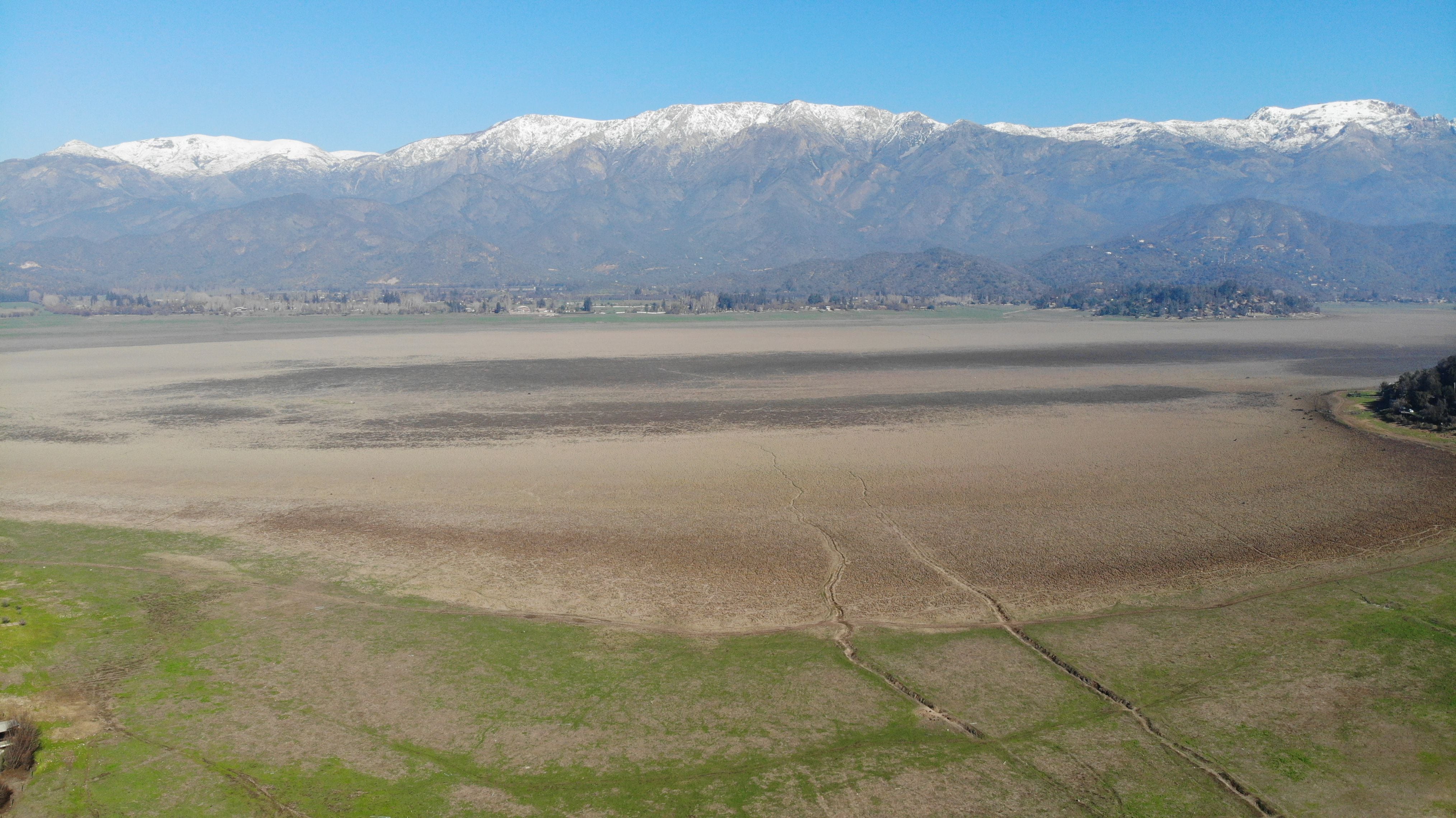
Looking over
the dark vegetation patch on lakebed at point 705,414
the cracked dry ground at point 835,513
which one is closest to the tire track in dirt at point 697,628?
the cracked dry ground at point 835,513

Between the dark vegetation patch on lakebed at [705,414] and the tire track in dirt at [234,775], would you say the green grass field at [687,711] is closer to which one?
the tire track in dirt at [234,775]

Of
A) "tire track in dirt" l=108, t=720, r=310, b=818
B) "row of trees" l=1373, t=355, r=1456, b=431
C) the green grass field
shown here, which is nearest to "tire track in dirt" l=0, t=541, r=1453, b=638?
the green grass field

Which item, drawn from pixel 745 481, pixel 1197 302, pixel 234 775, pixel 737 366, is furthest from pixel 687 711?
pixel 1197 302

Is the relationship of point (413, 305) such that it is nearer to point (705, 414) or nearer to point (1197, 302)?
point (705, 414)

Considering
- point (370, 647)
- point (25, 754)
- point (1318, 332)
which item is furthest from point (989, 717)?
point (1318, 332)

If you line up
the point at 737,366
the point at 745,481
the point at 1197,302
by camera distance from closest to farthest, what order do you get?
the point at 745,481
the point at 737,366
the point at 1197,302

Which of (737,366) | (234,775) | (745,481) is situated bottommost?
(234,775)

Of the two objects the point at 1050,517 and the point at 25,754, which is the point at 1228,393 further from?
the point at 25,754
